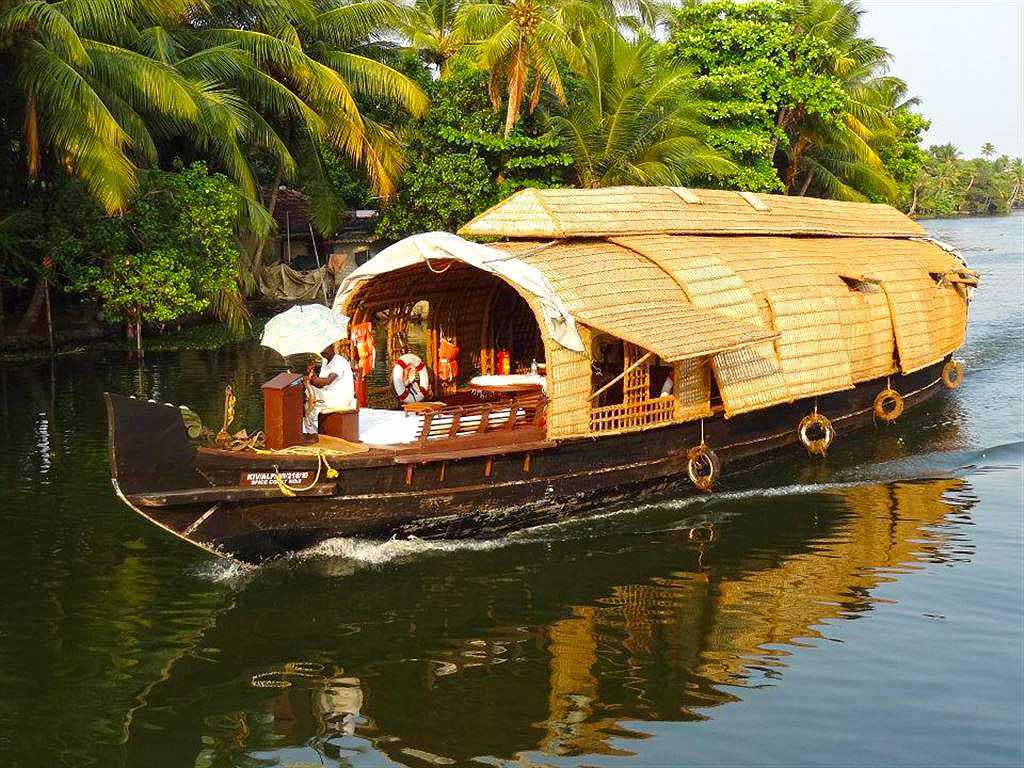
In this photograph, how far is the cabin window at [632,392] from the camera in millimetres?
8383

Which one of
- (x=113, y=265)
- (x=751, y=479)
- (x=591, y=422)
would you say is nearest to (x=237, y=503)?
(x=591, y=422)

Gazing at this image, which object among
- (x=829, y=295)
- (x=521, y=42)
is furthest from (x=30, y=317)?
(x=829, y=295)

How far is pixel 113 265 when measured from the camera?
1523 cm

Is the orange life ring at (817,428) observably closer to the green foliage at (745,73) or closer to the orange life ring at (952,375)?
the orange life ring at (952,375)

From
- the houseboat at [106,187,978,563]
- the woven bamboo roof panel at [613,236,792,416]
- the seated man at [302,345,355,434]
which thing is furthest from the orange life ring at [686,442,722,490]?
the seated man at [302,345,355,434]

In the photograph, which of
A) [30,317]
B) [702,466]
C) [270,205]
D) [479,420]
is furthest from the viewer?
[270,205]

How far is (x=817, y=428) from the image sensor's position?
34.1ft

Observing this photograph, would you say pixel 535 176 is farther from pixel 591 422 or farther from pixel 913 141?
pixel 913 141

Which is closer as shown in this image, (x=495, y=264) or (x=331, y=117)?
(x=495, y=264)

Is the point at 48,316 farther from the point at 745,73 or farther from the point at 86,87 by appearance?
the point at 745,73

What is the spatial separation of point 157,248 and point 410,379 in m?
7.71

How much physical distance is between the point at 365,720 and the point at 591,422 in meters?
3.30

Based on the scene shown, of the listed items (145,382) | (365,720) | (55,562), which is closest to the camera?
(365,720)

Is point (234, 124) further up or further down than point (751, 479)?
further up
